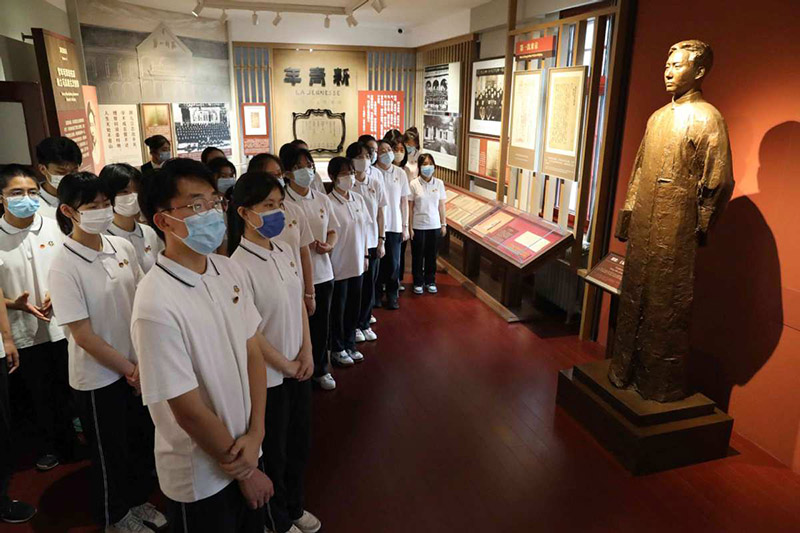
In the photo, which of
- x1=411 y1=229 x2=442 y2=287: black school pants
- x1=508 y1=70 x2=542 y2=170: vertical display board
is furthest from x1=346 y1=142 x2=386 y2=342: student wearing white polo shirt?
x1=508 y1=70 x2=542 y2=170: vertical display board

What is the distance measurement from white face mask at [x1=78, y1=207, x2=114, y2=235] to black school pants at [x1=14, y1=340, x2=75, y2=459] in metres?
0.95

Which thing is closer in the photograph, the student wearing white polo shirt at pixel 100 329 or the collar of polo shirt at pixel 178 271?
the collar of polo shirt at pixel 178 271

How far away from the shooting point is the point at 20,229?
2533 millimetres

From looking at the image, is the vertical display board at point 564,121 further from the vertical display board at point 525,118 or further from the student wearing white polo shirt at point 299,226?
the student wearing white polo shirt at point 299,226

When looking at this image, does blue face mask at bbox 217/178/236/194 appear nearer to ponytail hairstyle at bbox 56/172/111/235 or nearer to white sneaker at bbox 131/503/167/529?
ponytail hairstyle at bbox 56/172/111/235

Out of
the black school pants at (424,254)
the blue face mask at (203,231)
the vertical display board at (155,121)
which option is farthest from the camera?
the vertical display board at (155,121)

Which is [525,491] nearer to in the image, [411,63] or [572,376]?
[572,376]

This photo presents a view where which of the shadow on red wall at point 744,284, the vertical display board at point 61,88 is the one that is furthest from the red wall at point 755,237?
the vertical display board at point 61,88

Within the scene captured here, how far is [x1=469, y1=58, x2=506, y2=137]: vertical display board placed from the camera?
611 cm

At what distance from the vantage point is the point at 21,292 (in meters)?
2.58

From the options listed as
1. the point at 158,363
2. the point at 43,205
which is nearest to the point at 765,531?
the point at 158,363

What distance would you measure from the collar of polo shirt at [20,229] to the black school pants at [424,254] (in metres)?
3.58

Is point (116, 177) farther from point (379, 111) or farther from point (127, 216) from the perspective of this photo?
point (379, 111)

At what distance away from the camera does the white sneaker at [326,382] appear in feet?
12.2
